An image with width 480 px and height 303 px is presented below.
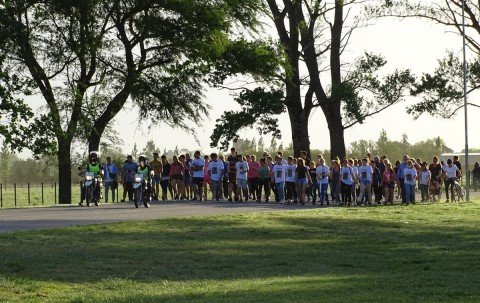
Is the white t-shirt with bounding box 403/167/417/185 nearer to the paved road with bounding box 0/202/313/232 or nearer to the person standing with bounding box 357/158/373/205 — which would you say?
the person standing with bounding box 357/158/373/205

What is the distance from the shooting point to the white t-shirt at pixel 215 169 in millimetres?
42750

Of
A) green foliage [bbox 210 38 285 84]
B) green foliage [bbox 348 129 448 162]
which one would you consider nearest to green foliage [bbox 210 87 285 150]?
green foliage [bbox 210 38 285 84]

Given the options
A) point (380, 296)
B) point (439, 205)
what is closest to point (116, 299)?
point (380, 296)

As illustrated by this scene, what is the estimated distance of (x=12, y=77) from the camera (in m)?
47.3

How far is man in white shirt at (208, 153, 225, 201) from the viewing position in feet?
140

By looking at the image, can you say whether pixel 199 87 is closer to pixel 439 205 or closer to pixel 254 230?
pixel 439 205

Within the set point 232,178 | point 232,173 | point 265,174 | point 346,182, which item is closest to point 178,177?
point 232,178

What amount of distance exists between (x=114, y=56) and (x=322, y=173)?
1442cm

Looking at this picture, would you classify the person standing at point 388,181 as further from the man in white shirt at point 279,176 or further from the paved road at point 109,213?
the man in white shirt at point 279,176

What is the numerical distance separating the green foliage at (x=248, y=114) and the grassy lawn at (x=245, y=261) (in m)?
20.6

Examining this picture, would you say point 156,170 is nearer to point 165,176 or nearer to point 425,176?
point 165,176

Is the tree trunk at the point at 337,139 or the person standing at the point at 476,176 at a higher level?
the tree trunk at the point at 337,139

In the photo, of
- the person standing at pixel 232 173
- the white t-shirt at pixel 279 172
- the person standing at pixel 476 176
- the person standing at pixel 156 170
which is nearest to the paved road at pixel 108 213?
the white t-shirt at pixel 279 172

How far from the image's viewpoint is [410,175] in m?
42.9
